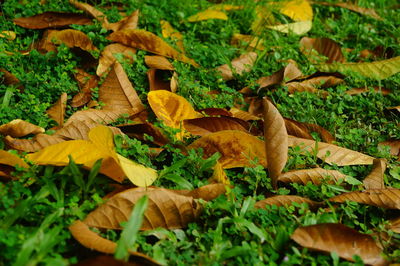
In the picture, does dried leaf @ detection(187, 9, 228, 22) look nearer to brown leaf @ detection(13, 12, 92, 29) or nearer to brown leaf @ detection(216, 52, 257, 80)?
brown leaf @ detection(216, 52, 257, 80)

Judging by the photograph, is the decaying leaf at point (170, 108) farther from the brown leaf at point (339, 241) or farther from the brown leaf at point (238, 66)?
the brown leaf at point (339, 241)

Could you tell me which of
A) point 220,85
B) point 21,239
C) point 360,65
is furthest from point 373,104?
Result: point 21,239

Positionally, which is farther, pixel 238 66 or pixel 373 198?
pixel 238 66

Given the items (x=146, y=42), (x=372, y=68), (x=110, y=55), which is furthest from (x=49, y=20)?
(x=372, y=68)

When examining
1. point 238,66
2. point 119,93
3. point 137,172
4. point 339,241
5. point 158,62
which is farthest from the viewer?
point 238,66

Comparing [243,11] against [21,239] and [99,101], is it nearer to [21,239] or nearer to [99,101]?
[99,101]

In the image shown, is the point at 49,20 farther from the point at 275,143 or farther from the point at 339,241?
the point at 339,241

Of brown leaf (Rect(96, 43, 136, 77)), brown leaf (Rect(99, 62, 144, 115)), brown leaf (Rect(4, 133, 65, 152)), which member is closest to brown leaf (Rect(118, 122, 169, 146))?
brown leaf (Rect(99, 62, 144, 115))
